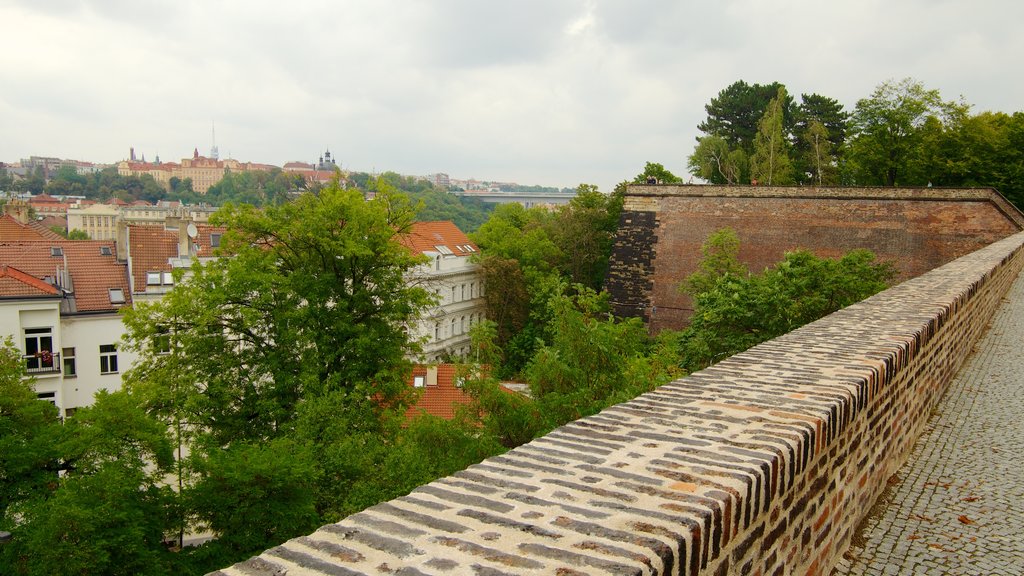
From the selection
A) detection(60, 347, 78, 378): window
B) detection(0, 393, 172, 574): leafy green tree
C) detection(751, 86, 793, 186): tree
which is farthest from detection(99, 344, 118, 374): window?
detection(751, 86, 793, 186): tree

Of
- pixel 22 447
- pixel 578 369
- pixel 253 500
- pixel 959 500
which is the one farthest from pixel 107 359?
pixel 959 500

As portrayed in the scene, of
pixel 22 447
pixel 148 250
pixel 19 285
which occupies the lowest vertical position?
pixel 22 447

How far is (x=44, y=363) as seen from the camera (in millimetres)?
24125

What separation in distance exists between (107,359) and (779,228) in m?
28.8

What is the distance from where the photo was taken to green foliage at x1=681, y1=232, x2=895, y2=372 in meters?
17.1

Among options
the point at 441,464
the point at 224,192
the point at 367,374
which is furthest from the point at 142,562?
the point at 224,192

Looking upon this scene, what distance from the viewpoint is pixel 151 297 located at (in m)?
27.9

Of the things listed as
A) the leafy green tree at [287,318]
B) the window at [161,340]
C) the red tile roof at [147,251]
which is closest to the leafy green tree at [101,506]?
the leafy green tree at [287,318]

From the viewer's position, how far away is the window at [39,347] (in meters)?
24.0

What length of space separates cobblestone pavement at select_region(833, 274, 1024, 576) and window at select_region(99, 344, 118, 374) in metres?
26.3

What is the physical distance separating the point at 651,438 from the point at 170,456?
42.0 feet

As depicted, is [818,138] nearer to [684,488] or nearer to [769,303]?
[769,303]

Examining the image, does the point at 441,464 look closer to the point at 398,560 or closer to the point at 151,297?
the point at 398,560

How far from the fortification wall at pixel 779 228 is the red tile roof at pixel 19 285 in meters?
25.3
